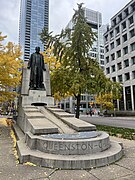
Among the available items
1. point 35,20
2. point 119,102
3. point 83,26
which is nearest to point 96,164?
point 83,26

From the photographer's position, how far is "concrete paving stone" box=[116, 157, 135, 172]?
4.66 m

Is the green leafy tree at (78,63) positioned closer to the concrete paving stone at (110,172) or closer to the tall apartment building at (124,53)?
the concrete paving stone at (110,172)

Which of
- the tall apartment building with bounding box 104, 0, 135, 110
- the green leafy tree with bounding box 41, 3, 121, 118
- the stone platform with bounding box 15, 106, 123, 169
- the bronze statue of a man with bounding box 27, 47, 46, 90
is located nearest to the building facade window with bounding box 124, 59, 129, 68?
the tall apartment building with bounding box 104, 0, 135, 110

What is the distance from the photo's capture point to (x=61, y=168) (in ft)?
15.0

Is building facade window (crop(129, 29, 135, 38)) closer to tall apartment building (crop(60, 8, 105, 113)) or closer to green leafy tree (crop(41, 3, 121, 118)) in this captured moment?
tall apartment building (crop(60, 8, 105, 113))

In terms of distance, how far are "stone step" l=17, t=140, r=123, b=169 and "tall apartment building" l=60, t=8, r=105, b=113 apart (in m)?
56.9

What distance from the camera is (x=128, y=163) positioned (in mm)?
5000

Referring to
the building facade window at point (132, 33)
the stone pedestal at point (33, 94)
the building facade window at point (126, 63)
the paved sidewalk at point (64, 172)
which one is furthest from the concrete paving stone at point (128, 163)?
the building facade window at point (132, 33)

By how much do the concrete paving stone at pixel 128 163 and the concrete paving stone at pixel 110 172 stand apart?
21 centimetres

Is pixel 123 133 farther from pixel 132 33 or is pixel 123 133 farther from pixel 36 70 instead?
pixel 132 33

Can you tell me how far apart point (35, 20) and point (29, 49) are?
1046cm

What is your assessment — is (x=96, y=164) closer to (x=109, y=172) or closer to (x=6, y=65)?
(x=109, y=172)

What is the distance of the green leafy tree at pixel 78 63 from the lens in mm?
14344

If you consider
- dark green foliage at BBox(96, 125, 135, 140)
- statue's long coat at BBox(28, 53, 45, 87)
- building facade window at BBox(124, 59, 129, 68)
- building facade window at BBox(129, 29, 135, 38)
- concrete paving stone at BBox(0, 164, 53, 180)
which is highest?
building facade window at BBox(129, 29, 135, 38)
